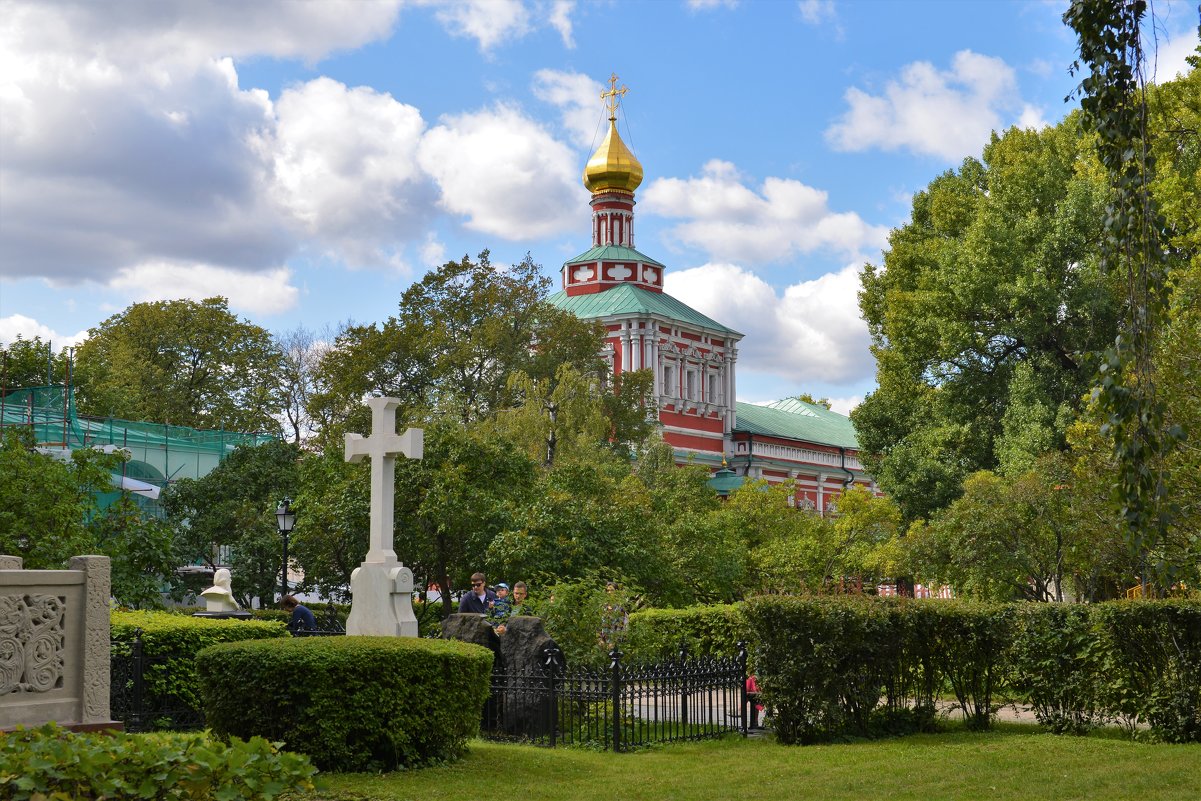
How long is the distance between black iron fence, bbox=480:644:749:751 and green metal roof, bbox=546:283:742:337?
4548 centimetres

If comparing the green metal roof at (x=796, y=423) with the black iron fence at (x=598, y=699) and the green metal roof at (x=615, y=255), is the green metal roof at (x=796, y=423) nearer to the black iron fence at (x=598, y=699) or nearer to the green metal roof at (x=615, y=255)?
the green metal roof at (x=615, y=255)

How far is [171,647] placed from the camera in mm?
13602

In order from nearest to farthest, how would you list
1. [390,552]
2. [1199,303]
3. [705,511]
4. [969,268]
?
1. [390,552]
2. [1199,303]
3. [969,268]
4. [705,511]

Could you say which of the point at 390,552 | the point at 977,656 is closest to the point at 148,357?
the point at 390,552

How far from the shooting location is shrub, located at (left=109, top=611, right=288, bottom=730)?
13.4 meters

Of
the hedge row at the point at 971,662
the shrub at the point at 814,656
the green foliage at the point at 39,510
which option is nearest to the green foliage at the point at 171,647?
the green foliage at the point at 39,510

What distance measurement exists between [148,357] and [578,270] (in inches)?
856

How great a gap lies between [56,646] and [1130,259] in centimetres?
670

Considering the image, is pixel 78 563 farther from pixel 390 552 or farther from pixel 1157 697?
pixel 1157 697

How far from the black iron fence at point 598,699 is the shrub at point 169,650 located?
8.65 ft

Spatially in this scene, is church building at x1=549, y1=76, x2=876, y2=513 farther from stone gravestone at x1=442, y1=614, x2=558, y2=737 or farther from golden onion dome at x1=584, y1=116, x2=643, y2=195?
stone gravestone at x1=442, y1=614, x2=558, y2=737

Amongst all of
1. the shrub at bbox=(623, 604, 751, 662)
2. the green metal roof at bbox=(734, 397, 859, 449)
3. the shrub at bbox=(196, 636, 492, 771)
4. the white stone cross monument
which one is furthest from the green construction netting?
the green metal roof at bbox=(734, 397, 859, 449)

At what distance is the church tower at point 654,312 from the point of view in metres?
60.3

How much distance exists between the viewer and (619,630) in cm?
1498
